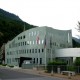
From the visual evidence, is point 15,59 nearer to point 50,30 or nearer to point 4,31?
point 50,30

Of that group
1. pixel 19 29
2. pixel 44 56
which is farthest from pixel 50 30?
pixel 19 29

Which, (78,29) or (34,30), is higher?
(34,30)

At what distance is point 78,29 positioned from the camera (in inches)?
1806

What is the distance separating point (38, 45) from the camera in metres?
97.4

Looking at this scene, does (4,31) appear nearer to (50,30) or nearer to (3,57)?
(3,57)

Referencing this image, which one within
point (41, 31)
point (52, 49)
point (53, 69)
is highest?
point (41, 31)

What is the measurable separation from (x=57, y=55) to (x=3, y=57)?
39823 millimetres

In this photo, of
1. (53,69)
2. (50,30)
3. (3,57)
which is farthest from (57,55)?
(53,69)

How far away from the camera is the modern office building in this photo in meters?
95.6

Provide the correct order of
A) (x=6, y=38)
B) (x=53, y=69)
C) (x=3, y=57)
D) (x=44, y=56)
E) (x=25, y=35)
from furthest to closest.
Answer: (x=6, y=38)
(x=3, y=57)
(x=25, y=35)
(x=44, y=56)
(x=53, y=69)

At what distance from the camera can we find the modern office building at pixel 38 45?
9556cm

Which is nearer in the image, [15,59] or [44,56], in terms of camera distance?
[44,56]

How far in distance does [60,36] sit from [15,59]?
20383 millimetres

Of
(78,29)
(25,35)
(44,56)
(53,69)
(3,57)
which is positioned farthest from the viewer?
(3,57)
